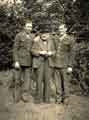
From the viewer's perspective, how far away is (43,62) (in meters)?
11.4

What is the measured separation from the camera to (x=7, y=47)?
585 inches

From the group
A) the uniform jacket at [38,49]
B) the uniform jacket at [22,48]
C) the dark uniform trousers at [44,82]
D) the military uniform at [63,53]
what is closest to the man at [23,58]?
the uniform jacket at [22,48]

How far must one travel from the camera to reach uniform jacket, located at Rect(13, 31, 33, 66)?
11.2 meters

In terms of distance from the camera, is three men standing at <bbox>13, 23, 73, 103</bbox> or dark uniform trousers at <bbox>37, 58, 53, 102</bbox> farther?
dark uniform trousers at <bbox>37, 58, 53, 102</bbox>

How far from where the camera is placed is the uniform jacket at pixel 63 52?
11.3 m

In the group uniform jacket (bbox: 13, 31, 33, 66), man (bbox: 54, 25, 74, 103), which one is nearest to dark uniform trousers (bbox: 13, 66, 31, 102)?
uniform jacket (bbox: 13, 31, 33, 66)

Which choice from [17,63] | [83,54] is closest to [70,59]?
[17,63]

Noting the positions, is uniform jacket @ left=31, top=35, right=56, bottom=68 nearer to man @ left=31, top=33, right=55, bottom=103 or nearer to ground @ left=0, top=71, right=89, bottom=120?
man @ left=31, top=33, right=55, bottom=103

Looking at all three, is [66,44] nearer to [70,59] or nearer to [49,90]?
[70,59]

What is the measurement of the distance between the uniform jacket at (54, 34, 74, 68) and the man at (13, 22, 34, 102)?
579mm

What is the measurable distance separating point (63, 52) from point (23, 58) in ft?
2.85

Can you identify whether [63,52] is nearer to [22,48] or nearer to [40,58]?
[40,58]

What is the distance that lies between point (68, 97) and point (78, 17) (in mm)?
3417

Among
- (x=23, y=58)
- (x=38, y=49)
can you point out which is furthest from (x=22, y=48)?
(x=38, y=49)
